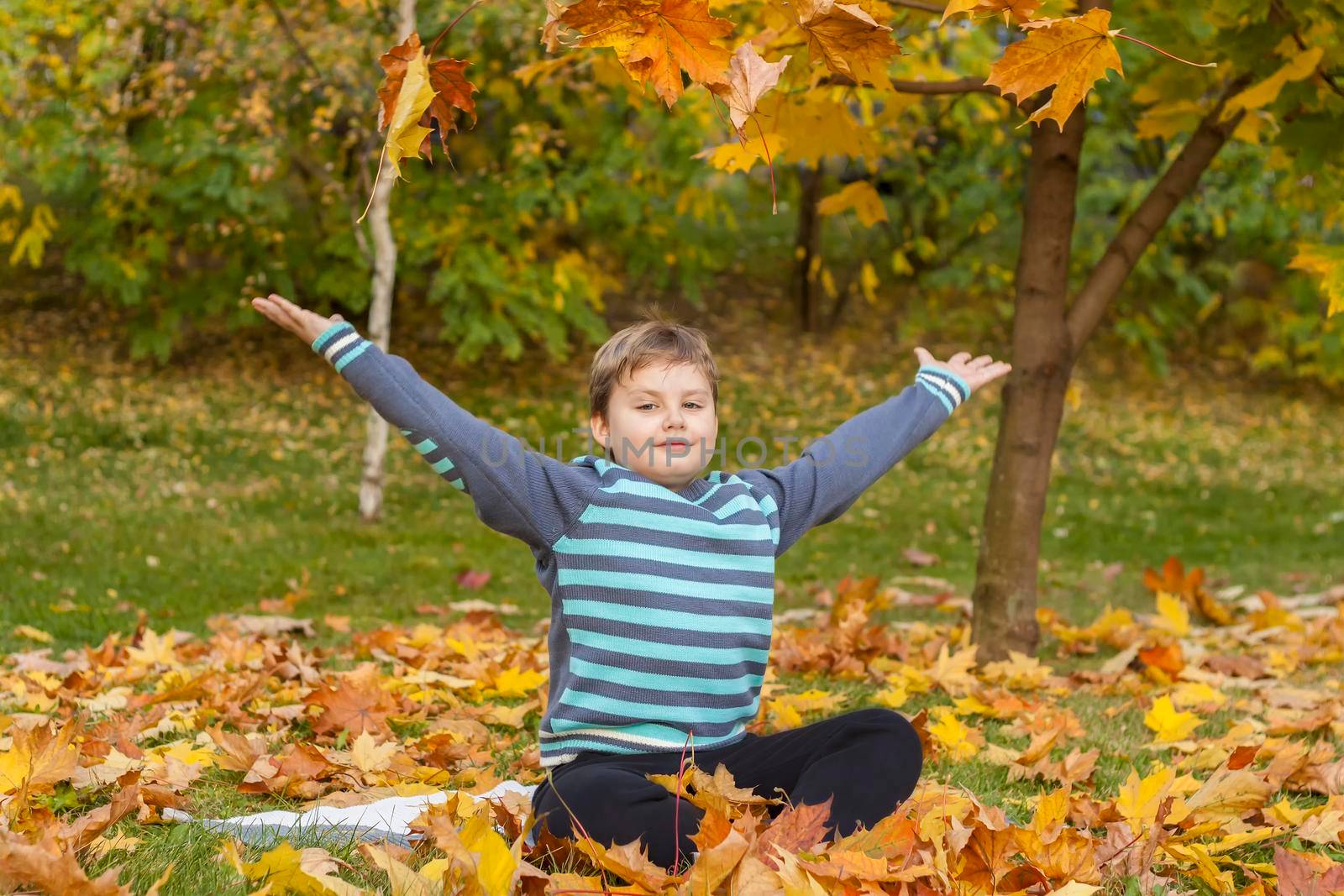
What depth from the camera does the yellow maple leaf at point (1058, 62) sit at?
214 cm

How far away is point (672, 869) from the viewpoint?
2.05 metres

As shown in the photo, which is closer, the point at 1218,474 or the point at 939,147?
the point at 1218,474

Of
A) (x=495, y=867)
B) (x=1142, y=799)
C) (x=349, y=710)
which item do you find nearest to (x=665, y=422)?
(x=495, y=867)

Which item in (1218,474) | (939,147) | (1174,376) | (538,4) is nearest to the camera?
(538,4)

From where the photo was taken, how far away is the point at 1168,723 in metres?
3.26

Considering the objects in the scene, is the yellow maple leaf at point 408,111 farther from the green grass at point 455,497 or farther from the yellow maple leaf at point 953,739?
the yellow maple leaf at point 953,739

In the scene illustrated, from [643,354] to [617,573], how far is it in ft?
1.47

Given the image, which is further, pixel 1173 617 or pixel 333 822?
pixel 1173 617

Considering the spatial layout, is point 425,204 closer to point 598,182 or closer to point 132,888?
point 598,182

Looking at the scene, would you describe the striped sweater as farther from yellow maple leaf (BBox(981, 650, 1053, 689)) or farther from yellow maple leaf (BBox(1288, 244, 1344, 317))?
yellow maple leaf (BBox(981, 650, 1053, 689))

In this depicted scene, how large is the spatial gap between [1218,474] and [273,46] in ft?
29.5

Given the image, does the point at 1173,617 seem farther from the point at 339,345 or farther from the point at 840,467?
the point at 339,345

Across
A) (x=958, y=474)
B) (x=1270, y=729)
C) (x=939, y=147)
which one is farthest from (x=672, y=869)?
(x=939, y=147)

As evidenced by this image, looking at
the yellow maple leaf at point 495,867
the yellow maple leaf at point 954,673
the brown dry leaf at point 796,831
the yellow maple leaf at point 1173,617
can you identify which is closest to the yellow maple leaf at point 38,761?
the yellow maple leaf at point 495,867
